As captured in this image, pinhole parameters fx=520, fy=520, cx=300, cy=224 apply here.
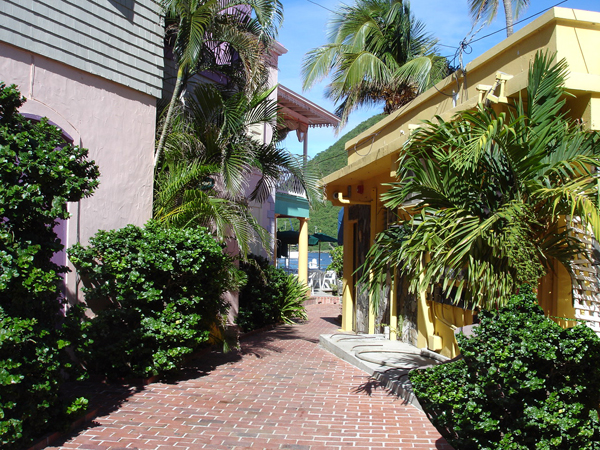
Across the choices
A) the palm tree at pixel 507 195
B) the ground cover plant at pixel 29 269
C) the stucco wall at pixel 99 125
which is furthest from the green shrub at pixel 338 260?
the ground cover plant at pixel 29 269

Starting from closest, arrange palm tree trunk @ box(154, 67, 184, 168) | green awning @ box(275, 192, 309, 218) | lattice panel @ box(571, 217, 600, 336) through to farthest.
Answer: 1. lattice panel @ box(571, 217, 600, 336)
2. palm tree trunk @ box(154, 67, 184, 168)
3. green awning @ box(275, 192, 309, 218)

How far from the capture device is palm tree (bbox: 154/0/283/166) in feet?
27.0

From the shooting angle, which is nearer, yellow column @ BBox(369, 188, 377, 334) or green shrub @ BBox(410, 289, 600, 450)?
green shrub @ BBox(410, 289, 600, 450)

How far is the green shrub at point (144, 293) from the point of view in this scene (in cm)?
662

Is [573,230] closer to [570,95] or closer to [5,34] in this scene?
[570,95]

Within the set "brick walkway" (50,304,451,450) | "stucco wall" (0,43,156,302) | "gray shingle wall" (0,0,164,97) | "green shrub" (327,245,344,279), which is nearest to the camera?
"brick walkway" (50,304,451,450)

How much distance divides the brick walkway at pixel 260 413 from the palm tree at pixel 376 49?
7.44 metres

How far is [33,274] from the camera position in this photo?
4477 millimetres

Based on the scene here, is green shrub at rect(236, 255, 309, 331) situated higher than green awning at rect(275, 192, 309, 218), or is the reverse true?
green awning at rect(275, 192, 309, 218)

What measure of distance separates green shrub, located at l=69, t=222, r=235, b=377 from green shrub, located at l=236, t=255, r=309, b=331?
4013mm

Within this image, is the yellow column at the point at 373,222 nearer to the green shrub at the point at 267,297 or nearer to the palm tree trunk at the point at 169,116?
the green shrub at the point at 267,297

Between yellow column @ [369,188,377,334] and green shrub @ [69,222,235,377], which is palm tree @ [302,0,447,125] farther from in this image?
green shrub @ [69,222,235,377]

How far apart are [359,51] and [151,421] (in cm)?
1053

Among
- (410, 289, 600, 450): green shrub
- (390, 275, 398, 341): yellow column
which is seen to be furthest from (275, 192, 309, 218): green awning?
(410, 289, 600, 450): green shrub
